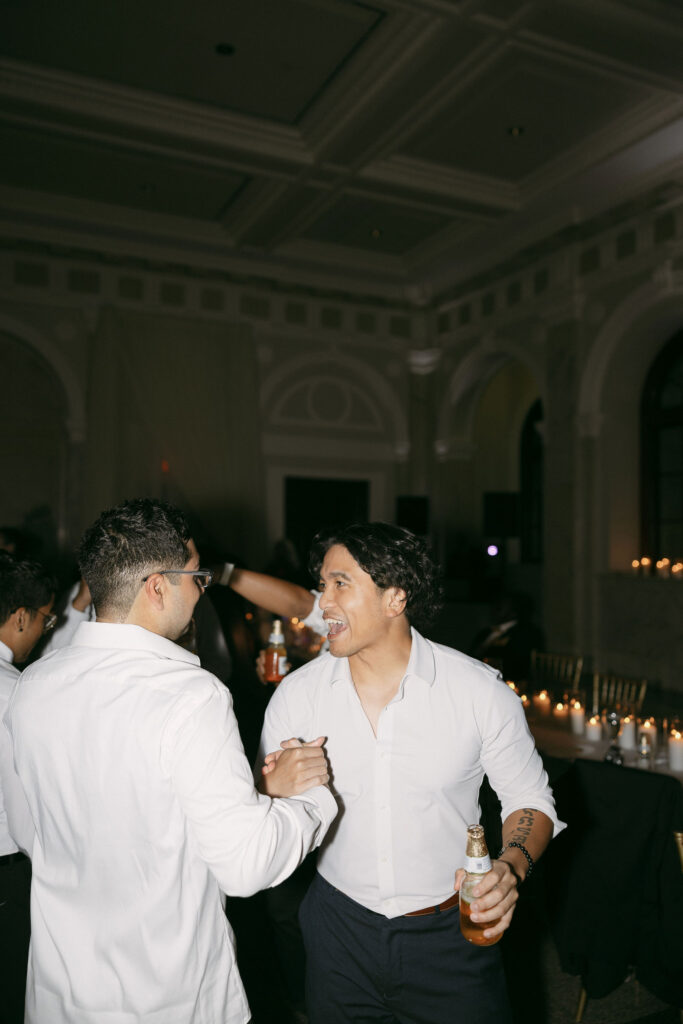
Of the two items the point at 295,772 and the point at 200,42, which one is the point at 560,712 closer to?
the point at 295,772

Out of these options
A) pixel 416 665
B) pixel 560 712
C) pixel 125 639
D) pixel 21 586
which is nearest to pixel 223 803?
pixel 125 639

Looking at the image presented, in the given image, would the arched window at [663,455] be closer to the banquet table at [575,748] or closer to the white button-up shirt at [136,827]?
the banquet table at [575,748]

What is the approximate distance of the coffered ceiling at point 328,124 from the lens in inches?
213

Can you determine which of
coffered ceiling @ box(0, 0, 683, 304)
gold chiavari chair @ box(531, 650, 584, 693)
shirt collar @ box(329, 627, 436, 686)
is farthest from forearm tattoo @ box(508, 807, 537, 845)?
coffered ceiling @ box(0, 0, 683, 304)

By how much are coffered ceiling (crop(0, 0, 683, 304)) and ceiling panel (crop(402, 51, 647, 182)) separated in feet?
0.07

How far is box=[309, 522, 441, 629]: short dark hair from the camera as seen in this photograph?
6.13 feet

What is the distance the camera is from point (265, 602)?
262 centimetres

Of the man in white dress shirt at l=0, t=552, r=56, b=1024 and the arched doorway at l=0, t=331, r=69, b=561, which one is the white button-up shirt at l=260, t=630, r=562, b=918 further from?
the arched doorway at l=0, t=331, r=69, b=561

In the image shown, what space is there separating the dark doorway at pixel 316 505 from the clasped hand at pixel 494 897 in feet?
28.8

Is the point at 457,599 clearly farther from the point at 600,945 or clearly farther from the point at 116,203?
the point at 600,945

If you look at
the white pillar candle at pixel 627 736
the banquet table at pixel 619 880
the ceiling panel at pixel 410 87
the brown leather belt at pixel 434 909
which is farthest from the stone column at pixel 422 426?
the brown leather belt at pixel 434 909

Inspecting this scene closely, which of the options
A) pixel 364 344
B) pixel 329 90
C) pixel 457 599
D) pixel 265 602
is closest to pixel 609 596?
pixel 457 599

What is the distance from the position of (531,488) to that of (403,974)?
10.6 m

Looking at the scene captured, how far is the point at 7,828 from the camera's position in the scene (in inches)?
80.6
